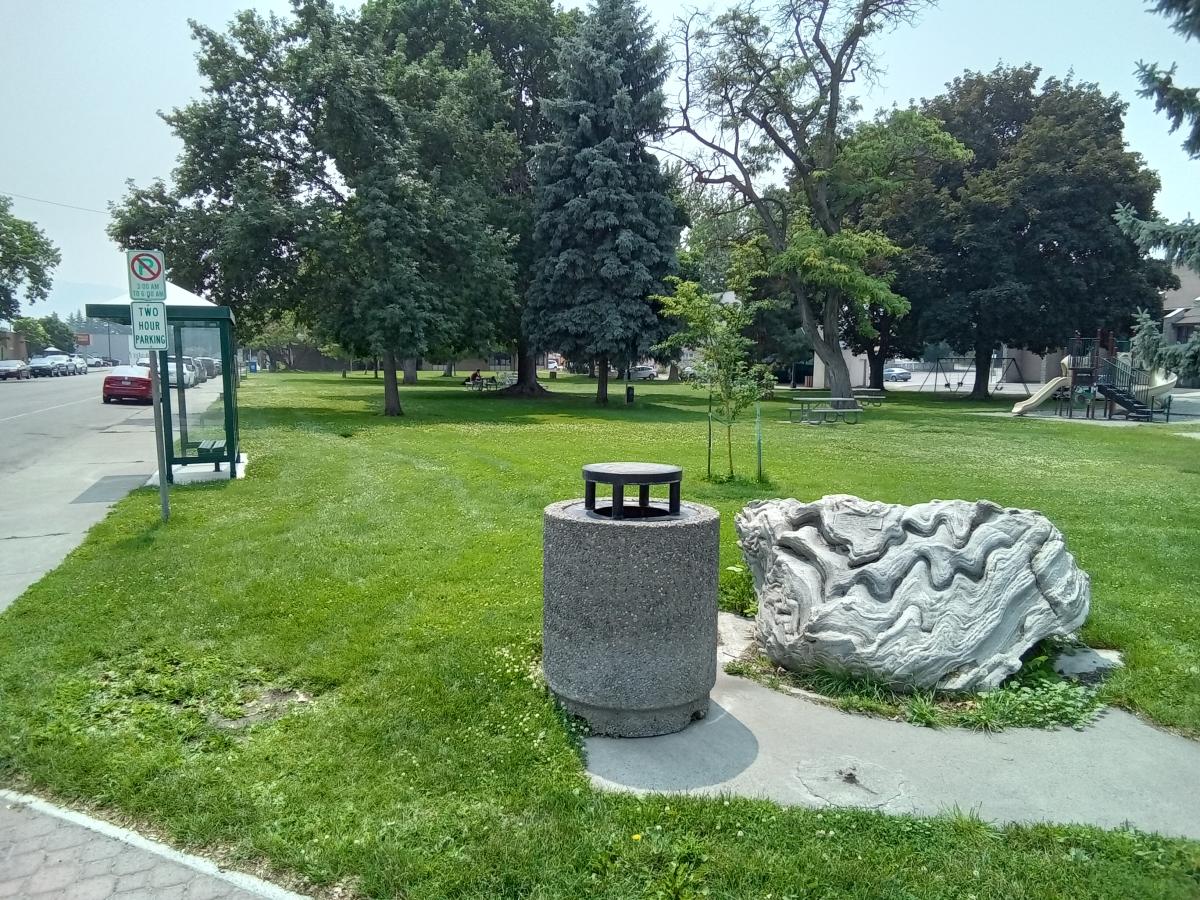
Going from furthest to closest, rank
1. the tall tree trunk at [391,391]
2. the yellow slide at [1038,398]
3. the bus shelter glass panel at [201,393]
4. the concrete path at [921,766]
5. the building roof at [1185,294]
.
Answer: the building roof at [1185,294]
the yellow slide at [1038,398]
the tall tree trunk at [391,391]
the bus shelter glass panel at [201,393]
the concrete path at [921,766]

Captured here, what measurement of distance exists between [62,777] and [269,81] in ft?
80.9

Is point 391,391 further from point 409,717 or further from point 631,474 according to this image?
point 631,474

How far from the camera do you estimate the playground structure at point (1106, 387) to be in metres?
27.2

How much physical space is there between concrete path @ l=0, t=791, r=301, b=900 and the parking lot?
3.18 metres

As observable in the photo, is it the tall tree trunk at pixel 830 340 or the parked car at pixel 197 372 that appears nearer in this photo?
the parked car at pixel 197 372

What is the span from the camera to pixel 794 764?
3.71m

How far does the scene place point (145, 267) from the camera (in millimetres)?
7605

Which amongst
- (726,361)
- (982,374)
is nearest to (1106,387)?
(982,374)

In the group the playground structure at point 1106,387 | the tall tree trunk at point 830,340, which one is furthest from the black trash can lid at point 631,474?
the tall tree trunk at point 830,340

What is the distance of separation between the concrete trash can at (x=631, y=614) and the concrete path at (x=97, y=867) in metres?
1.64

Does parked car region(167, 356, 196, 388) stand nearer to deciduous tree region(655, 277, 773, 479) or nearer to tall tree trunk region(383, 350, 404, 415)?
deciduous tree region(655, 277, 773, 479)

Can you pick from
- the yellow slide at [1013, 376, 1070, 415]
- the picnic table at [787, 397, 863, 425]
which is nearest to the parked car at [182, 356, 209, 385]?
the picnic table at [787, 397, 863, 425]

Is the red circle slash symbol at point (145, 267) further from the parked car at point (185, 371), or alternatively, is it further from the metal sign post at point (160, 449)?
the parked car at point (185, 371)

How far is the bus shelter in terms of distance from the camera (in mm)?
10688
